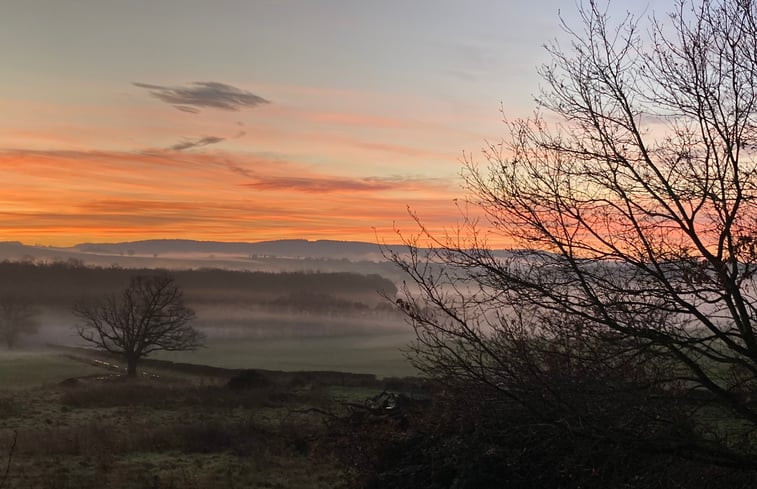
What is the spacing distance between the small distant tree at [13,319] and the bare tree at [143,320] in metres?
51.0

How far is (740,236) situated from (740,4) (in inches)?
130

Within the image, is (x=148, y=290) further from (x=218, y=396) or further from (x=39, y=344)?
(x=39, y=344)

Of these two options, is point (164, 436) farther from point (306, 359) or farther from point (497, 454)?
point (306, 359)

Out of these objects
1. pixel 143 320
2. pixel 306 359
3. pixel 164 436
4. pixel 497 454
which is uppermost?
pixel 497 454

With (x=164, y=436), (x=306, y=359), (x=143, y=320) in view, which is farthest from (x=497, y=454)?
(x=306, y=359)

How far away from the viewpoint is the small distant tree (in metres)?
90.1

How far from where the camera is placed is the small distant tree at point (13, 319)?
3548 inches

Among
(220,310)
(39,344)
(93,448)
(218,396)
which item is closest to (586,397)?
(93,448)

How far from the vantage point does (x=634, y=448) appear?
7.02 metres

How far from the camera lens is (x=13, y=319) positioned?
91.5 meters

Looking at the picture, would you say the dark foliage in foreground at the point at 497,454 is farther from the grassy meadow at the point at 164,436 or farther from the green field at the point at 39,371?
the green field at the point at 39,371

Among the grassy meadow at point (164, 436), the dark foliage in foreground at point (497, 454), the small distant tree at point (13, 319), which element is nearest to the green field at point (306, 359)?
the grassy meadow at point (164, 436)

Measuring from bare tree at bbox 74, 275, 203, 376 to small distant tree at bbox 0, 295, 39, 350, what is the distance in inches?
2007

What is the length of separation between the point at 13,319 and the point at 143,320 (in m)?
59.5
